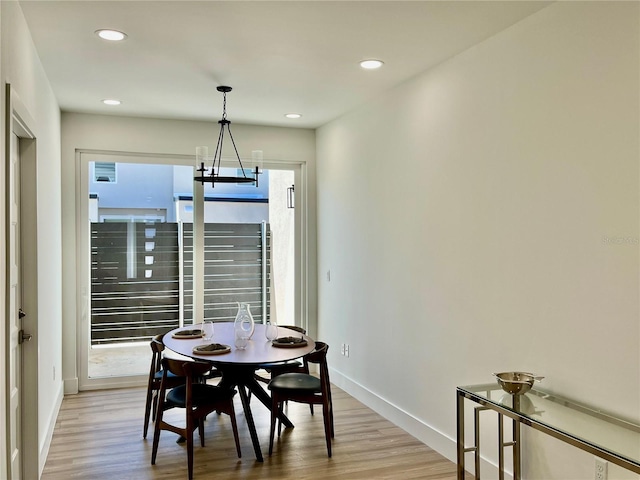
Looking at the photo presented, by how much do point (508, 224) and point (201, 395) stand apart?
6.95 ft

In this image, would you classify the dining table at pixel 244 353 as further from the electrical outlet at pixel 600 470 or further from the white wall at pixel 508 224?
the electrical outlet at pixel 600 470

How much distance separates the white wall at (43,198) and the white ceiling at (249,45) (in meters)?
0.16

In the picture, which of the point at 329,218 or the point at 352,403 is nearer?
the point at 352,403

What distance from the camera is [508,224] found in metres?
3.06

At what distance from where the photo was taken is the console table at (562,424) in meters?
2.00

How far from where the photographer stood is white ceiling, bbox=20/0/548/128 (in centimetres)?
279

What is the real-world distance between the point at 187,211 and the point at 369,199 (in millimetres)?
2002

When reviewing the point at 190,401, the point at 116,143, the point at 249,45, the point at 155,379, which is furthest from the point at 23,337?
the point at 116,143

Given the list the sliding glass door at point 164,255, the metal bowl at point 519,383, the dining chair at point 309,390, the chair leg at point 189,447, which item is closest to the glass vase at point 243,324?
the dining chair at point 309,390

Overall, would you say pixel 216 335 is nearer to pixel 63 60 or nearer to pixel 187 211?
pixel 187 211

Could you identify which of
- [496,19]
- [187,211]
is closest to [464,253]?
[496,19]

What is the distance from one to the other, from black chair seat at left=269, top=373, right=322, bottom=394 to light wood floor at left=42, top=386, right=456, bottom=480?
16.5 inches

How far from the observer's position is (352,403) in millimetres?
4848

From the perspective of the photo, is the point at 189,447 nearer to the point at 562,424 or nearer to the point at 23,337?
the point at 23,337
